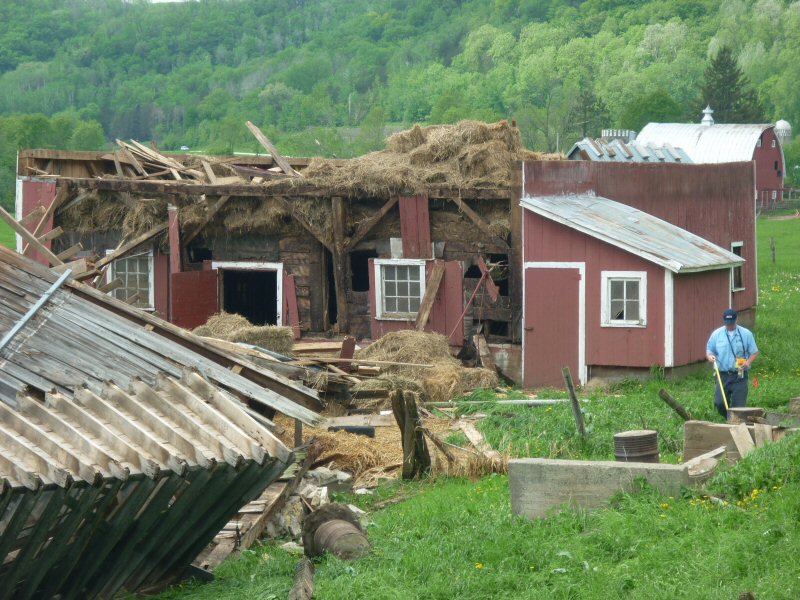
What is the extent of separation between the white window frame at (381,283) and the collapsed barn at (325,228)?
2 centimetres

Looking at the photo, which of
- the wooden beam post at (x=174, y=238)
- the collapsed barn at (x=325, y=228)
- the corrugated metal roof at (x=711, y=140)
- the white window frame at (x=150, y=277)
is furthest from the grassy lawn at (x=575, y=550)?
the corrugated metal roof at (x=711, y=140)

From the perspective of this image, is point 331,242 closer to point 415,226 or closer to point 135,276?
point 415,226

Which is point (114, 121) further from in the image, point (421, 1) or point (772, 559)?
point (772, 559)

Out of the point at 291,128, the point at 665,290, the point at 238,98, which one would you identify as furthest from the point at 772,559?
the point at 238,98

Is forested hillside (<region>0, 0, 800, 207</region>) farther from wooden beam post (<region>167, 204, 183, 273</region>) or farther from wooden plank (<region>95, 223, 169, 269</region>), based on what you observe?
wooden beam post (<region>167, 204, 183, 273</region>)

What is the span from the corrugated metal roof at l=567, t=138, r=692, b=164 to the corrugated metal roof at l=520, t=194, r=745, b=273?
198 cm

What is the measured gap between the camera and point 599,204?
22.0 meters

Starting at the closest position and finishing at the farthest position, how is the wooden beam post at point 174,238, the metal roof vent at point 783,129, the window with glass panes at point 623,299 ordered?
1. the window with glass panes at point 623,299
2. the wooden beam post at point 174,238
3. the metal roof vent at point 783,129

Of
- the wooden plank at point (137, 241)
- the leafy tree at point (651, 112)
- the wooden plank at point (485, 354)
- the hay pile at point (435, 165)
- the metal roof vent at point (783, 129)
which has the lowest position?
the wooden plank at point (485, 354)

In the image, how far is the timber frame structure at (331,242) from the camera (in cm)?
2186

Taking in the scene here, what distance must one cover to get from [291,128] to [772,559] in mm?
107605

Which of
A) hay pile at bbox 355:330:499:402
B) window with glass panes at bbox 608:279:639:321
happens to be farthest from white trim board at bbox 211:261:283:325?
window with glass panes at bbox 608:279:639:321

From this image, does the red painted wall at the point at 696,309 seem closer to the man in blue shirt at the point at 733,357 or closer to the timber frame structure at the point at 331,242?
the timber frame structure at the point at 331,242

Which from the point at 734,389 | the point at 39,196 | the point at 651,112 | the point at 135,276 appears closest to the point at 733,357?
the point at 734,389
